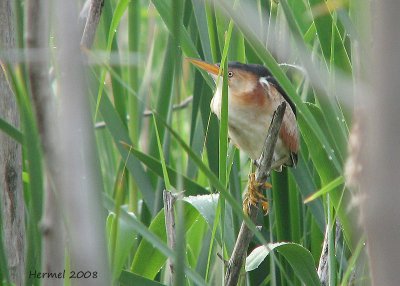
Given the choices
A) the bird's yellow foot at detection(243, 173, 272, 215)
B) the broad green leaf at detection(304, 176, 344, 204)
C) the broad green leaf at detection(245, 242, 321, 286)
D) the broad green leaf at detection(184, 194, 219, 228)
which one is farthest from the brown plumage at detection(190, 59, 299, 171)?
the broad green leaf at detection(304, 176, 344, 204)

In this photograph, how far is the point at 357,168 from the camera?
0.53 meters

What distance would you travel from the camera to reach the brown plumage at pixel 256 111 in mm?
1489

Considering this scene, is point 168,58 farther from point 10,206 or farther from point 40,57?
point 40,57

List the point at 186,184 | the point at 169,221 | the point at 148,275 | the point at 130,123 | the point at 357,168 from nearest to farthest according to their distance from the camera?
the point at 357,168
the point at 169,221
the point at 148,275
the point at 186,184
the point at 130,123

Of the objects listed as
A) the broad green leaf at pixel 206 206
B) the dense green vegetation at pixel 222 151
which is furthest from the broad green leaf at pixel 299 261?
the broad green leaf at pixel 206 206

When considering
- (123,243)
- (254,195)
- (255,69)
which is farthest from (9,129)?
(255,69)

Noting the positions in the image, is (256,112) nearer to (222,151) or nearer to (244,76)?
(244,76)

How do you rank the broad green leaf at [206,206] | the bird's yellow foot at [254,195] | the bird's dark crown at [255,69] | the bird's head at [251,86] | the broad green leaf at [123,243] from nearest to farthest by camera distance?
the broad green leaf at [123,243]
the broad green leaf at [206,206]
the bird's yellow foot at [254,195]
the bird's dark crown at [255,69]
the bird's head at [251,86]

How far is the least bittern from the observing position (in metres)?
1.48

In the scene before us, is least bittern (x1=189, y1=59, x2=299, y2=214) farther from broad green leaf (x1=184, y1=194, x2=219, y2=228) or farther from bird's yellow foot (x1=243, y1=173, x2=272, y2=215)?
broad green leaf (x1=184, y1=194, x2=219, y2=228)

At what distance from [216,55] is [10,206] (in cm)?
41

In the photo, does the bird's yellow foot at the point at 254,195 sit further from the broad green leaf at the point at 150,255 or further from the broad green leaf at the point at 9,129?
the broad green leaf at the point at 9,129

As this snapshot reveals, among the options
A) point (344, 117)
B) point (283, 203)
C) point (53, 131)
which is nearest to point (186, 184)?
point (283, 203)

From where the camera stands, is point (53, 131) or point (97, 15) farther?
point (97, 15)
